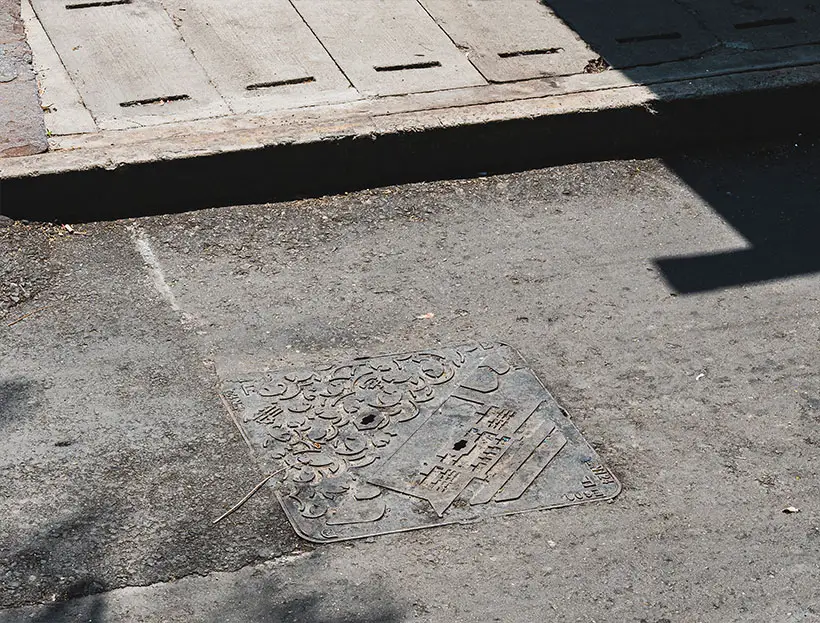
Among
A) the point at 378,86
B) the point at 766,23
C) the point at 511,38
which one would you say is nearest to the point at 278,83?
the point at 378,86

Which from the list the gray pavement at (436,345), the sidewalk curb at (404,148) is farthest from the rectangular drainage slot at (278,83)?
the gray pavement at (436,345)

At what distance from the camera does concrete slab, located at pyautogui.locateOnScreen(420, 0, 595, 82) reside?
6129 mm

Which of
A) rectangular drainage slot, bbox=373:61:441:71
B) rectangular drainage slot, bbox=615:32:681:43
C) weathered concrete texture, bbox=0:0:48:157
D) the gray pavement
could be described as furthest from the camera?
rectangular drainage slot, bbox=615:32:681:43

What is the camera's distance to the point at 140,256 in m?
4.92

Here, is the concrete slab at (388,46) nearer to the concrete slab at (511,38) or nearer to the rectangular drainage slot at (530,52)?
the concrete slab at (511,38)

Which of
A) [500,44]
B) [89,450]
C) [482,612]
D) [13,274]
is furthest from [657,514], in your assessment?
[500,44]

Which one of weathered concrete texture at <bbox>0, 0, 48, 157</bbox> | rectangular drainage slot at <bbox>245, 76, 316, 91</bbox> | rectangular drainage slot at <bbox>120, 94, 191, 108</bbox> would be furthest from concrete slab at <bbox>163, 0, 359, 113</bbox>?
weathered concrete texture at <bbox>0, 0, 48, 157</bbox>

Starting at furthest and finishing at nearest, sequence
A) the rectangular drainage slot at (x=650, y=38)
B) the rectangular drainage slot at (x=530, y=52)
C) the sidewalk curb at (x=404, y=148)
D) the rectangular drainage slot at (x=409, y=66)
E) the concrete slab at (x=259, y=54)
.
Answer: the rectangular drainage slot at (x=650, y=38) < the rectangular drainage slot at (x=530, y=52) < the rectangular drainage slot at (x=409, y=66) < the concrete slab at (x=259, y=54) < the sidewalk curb at (x=404, y=148)

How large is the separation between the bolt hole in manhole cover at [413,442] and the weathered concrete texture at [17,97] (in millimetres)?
1756

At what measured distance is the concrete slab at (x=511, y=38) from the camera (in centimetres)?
613

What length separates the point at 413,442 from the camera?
3988 millimetres

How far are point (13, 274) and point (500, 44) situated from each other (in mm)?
2870

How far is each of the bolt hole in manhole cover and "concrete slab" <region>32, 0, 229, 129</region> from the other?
1891 millimetres

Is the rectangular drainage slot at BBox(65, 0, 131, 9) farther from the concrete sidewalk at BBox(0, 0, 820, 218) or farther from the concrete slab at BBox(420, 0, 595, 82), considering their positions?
the concrete slab at BBox(420, 0, 595, 82)
